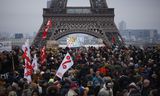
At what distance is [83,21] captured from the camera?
51.1 m

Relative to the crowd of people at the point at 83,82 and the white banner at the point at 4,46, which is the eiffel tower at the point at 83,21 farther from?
the crowd of people at the point at 83,82

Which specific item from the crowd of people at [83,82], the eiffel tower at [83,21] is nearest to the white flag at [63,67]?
the crowd of people at [83,82]

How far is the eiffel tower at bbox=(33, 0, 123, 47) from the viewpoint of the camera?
49250 mm

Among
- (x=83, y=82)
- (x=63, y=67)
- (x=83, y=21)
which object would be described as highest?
(x=63, y=67)

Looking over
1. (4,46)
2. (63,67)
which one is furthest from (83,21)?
(63,67)

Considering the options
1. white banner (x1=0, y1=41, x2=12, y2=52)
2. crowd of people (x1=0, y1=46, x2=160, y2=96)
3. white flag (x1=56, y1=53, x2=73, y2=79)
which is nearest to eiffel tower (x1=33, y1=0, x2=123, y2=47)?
white banner (x1=0, y1=41, x2=12, y2=52)

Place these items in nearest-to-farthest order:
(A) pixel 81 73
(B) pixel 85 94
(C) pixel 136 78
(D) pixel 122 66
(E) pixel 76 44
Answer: (B) pixel 85 94
(C) pixel 136 78
(A) pixel 81 73
(D) pixel 122 66
(E) pixel 76 44

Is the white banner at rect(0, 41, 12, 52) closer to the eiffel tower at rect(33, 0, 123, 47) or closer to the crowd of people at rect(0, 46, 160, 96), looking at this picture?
the crowd of people at rect(0, 46, 160, 96)

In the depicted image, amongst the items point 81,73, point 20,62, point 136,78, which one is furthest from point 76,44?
point 136,78

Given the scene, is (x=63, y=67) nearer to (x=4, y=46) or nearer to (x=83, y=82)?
(x=83, y=82)

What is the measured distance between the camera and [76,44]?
29.1 meters

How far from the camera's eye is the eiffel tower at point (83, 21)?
49.2 metres

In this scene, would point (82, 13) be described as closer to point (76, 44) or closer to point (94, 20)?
point (94, 20)

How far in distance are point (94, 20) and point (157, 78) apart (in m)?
39.2
